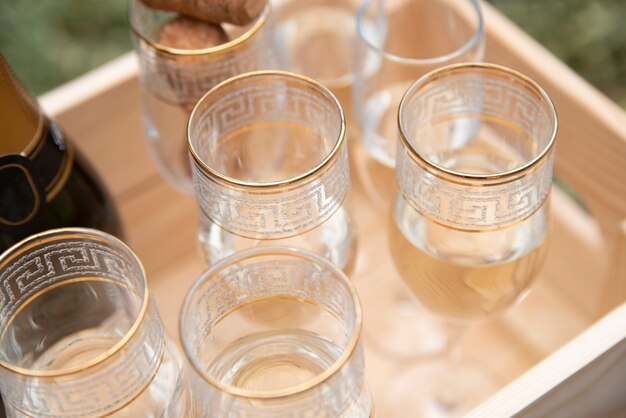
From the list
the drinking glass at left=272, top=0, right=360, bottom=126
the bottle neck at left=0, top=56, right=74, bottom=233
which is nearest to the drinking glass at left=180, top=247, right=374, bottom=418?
the bottle neck at left=0, top=56, right=74, bottom=233

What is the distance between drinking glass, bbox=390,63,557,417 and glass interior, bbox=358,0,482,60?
7 centimetres

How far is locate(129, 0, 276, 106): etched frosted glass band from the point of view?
56 centimetres

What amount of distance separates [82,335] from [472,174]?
26 cm

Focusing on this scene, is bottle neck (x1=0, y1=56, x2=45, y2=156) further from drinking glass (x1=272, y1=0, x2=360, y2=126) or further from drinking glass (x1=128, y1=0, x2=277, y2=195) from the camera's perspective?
drinking glass (x1=272, y1=0, x2=360, y2=126)

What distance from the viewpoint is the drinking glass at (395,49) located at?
0.63 meters

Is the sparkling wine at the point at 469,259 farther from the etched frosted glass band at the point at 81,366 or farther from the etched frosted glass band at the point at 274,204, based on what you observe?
the etched frosted glass band at the point at 81,366

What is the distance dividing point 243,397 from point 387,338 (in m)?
0.39

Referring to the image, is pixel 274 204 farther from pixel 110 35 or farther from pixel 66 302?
pixel 110 35

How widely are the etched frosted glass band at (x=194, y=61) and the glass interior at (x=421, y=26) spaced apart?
9cm

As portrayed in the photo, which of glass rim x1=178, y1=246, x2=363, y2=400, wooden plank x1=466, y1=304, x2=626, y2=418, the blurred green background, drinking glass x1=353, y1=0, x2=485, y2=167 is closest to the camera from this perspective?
glass rim x1=178, y1=246, x2=363, y2=400

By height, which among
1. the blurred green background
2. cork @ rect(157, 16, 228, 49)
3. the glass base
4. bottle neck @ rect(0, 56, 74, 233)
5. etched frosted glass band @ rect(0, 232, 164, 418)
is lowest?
the blurred green background

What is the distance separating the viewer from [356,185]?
835 millimetres

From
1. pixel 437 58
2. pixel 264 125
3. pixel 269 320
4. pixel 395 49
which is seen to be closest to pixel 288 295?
pixel 269 320

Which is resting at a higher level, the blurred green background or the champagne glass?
the champagne glass
